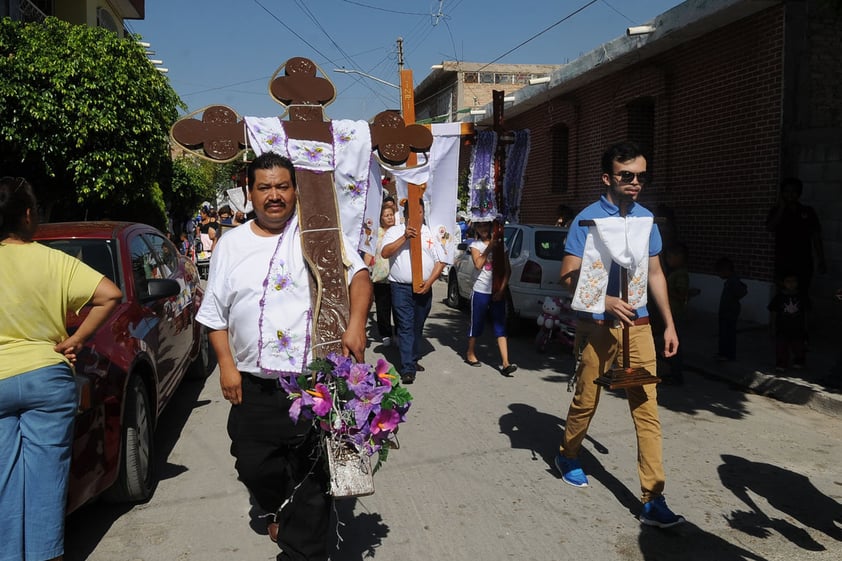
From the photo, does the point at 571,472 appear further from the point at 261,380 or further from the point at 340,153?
the point at 340,153

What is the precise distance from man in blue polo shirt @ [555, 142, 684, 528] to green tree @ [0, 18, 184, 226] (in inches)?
432

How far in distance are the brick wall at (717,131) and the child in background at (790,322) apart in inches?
116

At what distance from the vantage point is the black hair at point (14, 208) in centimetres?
288

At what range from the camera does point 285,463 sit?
3.10m

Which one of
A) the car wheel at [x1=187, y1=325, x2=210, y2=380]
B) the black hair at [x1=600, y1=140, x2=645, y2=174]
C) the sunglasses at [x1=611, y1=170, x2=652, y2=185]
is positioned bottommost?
the car wheel at [x1=187, y1=325, x2=210, y2=380]

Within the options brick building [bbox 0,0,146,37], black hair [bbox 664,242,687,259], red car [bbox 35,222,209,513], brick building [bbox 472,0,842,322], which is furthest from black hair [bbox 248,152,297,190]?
brick building [bbox 0,0,146,37]

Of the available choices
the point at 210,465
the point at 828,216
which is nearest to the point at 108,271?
the point at 210,465

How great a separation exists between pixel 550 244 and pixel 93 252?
636 cm

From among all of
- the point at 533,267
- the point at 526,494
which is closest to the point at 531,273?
the point at 533,267

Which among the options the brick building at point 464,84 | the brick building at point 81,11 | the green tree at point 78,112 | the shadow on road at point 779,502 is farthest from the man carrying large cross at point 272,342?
the brick building at point 464,84

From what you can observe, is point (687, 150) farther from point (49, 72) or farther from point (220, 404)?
point (49, 72)

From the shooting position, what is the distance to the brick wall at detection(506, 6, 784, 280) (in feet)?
33.1

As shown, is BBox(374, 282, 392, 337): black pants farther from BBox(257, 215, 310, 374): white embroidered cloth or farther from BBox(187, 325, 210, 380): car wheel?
BBox(257, 215, 310, 374): white embroidered cloth

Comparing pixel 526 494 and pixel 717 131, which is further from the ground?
pixel 717 131
